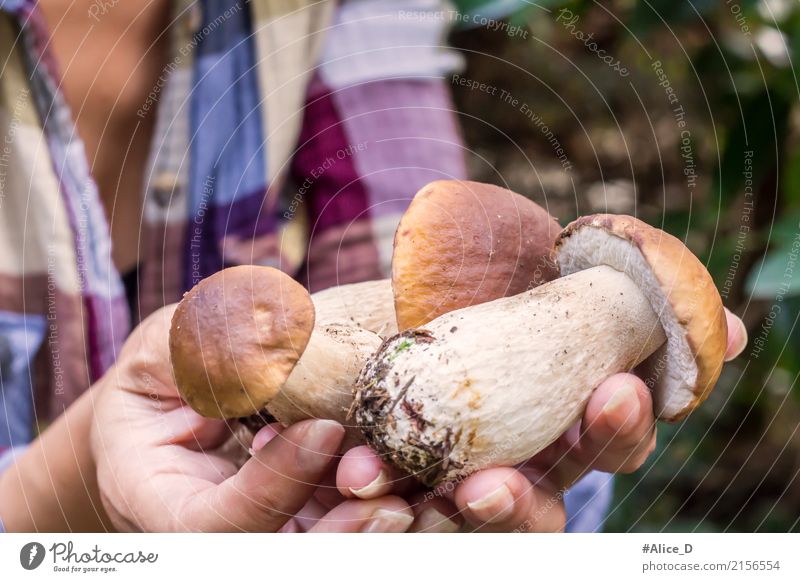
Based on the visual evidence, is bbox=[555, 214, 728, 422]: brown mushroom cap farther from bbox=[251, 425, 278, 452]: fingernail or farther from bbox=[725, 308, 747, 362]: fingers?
bbox=[251, 425, 278, 452]: fingernail

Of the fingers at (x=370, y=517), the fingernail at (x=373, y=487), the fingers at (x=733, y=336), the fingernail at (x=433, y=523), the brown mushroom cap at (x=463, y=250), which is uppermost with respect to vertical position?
the brown mushroom cap at (x=463, y=250)

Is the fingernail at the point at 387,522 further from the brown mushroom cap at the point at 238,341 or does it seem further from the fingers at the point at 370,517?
the brown mushroom cap at the point at 238,341

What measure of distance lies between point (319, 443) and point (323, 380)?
36 mm

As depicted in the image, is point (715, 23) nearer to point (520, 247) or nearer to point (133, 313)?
point (520, 247)

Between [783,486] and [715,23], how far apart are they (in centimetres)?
54

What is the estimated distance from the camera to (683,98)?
2.64 feet

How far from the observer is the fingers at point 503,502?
1.21 ft

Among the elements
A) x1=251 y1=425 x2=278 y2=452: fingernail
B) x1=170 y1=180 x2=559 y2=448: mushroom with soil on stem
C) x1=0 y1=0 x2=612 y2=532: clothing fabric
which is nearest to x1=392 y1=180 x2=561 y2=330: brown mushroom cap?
x1=170 y1=180 x2=559 y2=448: mushroom with soil on stem

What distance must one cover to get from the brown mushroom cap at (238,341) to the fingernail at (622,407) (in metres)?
0.17

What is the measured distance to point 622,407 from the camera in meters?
0.38

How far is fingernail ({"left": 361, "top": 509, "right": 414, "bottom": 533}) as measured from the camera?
0.40 meters

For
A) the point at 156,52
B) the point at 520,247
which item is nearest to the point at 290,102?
the point at 156,52

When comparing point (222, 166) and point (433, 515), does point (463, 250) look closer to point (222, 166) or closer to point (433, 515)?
point (433, 515)

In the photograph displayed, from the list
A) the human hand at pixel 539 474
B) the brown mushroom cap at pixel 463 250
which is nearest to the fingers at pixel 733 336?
the human hand at pixel 539 474
